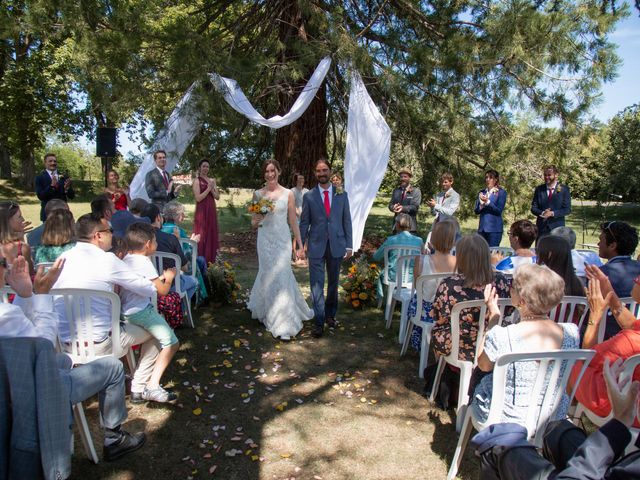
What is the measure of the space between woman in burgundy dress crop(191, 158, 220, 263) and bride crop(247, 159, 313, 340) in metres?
2.03

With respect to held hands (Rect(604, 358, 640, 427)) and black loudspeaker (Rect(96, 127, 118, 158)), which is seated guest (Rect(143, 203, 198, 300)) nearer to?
held hands (Rect(604, 358, 640, 427))

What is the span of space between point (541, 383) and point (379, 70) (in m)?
5.33

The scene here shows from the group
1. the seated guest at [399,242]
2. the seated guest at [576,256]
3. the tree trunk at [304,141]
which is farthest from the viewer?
the tree trunk at [304,141]

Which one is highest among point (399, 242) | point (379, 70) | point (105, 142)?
point (379, 70)

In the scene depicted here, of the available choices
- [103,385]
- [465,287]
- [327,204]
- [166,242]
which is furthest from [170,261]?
[465,287]

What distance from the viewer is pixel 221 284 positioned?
5461 millimetres

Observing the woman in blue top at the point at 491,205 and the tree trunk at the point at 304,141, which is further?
the tree trunk at the point at 304,141

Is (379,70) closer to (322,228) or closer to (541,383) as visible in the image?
(322,228)

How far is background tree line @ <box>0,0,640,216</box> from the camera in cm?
538

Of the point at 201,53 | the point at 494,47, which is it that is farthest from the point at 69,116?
the point at 494,47

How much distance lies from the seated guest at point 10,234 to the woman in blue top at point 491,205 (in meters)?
5.50

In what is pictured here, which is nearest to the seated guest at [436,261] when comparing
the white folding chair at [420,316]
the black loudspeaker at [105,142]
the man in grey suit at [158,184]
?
the white folding chair at [420,316]

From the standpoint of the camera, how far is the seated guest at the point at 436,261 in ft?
12.4

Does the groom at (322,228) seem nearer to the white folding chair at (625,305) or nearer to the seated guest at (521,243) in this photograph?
the seated guest at (521,243)
